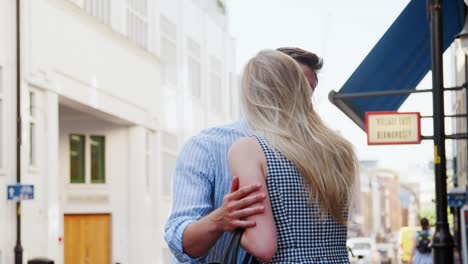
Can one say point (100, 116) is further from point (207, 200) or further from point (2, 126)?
point (207, 200)

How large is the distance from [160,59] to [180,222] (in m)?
34.7

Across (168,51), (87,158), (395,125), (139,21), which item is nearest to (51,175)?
(87,158)

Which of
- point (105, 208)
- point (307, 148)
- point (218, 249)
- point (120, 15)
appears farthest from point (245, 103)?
point (105, 208)

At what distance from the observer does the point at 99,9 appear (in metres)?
31.4

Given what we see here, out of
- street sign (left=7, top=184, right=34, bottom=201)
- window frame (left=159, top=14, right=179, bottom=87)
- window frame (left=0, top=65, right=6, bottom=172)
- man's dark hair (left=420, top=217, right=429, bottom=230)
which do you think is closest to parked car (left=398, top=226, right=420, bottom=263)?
man's dark hair (left=420, top=217, right=429, bottom=230)

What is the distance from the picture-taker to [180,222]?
265 cm

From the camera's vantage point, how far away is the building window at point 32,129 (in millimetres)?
26516

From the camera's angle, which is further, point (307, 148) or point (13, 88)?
point (13, 88)

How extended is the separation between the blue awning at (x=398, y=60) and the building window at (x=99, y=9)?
18487 millimetres

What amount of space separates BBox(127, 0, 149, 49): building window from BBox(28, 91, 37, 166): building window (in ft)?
25.9

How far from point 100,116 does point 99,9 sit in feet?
→ 11.5

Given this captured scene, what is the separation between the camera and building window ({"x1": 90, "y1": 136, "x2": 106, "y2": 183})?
3494 centimetres

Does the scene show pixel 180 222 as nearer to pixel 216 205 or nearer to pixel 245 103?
pixel 216 205

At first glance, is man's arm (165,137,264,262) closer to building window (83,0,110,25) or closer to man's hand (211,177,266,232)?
man's hand (211,177,266,232)
